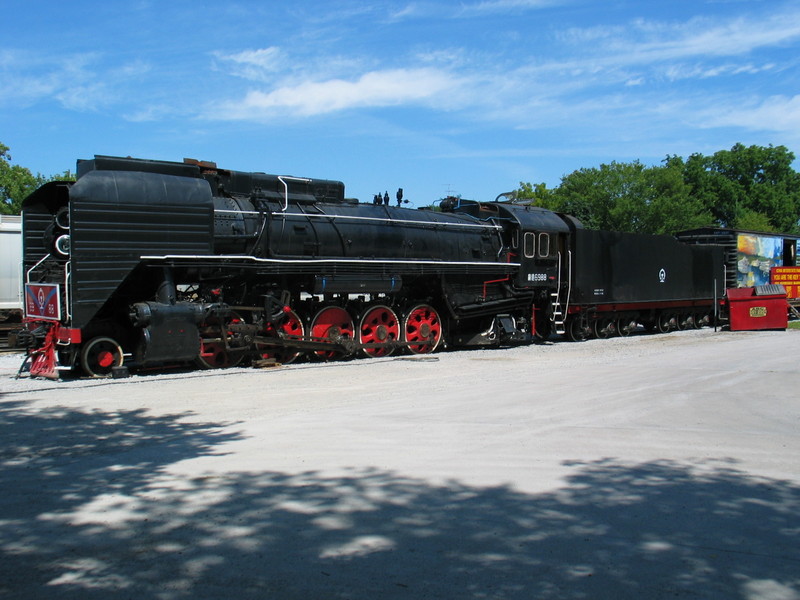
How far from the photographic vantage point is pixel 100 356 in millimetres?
11219

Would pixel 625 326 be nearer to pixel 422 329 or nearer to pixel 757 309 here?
pixel 757 309

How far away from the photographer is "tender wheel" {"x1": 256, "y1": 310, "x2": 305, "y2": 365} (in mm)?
12750

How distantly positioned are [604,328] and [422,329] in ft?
24.8

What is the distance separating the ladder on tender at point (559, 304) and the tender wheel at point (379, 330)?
5.24m

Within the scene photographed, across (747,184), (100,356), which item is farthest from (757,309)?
(747,184)

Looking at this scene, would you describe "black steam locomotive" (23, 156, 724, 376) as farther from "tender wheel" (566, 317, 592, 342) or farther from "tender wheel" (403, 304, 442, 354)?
"tender wheel" (566, 317, 592, 342)

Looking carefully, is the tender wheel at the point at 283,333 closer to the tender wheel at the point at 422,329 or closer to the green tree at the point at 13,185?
the tender wheel at the point at 422,329

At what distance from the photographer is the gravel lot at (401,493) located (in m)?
3.64

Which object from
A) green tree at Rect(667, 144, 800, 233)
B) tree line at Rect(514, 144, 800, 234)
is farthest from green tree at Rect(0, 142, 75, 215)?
green tree at Rect(667, 144, 800, 233)

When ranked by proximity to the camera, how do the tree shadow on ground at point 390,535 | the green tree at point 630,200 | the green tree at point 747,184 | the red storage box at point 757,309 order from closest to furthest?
1. the tree shadow on ground at point 390,535
2. the red storage box at point 757,309
3. the green tree at point 630,200
4. the green tree at point 747,184

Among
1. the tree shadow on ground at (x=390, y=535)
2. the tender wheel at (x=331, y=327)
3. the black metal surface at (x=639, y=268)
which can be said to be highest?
the black metal surface at (x=639, y=268)

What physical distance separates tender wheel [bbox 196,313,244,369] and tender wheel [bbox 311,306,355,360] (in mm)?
1589

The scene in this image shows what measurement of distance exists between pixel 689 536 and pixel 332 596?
2148 millimetres

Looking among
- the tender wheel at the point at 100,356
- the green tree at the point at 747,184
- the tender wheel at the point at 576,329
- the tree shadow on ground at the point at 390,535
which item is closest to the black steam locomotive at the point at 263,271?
the tender wheel at the point at 100,356
